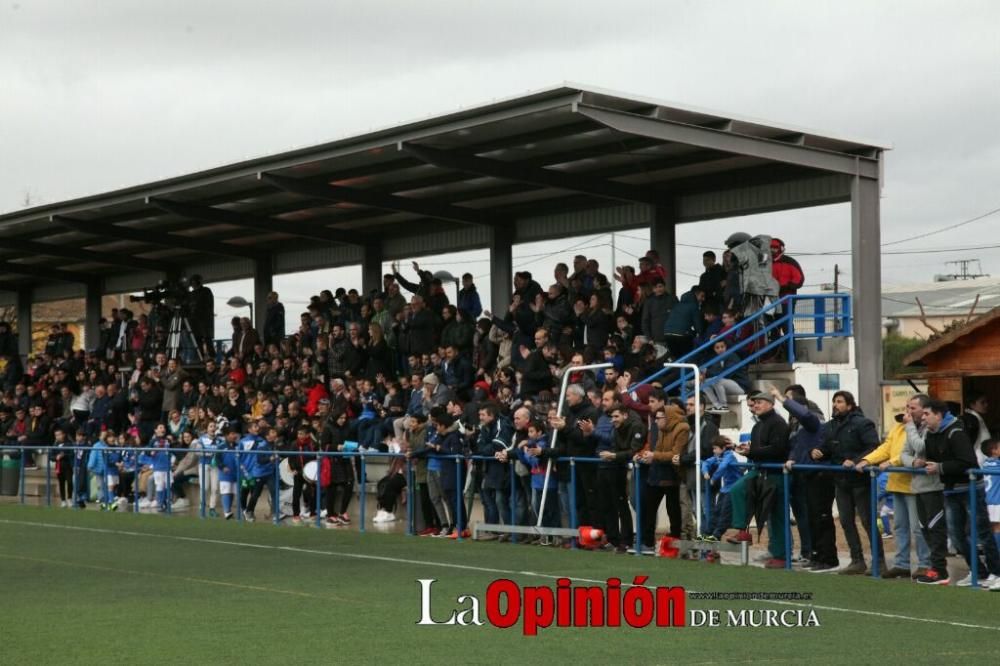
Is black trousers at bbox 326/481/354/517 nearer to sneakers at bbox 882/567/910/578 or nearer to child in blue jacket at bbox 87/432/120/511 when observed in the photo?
child in blue jacket at bbox 87/432/120/511

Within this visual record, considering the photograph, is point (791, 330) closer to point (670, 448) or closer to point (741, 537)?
point (670, 448)

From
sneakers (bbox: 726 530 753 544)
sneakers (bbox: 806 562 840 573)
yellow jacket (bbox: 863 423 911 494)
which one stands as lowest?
sneakers (bbox: 806 562 840 573)

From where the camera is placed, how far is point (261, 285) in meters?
35.2

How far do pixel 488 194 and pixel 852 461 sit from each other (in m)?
13.0

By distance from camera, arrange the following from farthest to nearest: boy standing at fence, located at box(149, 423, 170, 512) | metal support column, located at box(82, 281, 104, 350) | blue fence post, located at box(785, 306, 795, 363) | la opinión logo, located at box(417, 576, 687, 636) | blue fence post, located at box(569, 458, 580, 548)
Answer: metal support column, located at box(82, 281, 104, 350)
boy standing at fence, located at box(149, 423, 170, 512)
blue fence post, located at box(785, 306, 795, 363)
blue fence post, located at box(569, 458, 580, 548)
la opinión logo, located at box(417, 576, 687, 636)

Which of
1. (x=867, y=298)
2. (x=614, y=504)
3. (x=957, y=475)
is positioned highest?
(x=867, y=298)

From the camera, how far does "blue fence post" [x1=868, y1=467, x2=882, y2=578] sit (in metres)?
14.5

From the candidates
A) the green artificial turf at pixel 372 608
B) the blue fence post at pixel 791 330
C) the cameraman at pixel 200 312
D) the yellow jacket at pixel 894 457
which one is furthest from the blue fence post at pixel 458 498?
the cameraman at pixel 200 312

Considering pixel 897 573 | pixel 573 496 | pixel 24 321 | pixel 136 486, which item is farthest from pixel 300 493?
pixel 24 321

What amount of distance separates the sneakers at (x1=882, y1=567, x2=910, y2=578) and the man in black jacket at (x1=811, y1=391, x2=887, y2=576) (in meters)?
0.39

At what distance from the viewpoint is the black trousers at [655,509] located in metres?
17.2

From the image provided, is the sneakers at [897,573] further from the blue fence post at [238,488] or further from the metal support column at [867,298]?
the blue fence post at [238,488]

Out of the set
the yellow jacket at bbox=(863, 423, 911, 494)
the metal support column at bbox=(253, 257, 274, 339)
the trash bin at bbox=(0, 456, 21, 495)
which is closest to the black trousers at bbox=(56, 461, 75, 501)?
the trash bin at bbox=(0, 456, 21, 495)

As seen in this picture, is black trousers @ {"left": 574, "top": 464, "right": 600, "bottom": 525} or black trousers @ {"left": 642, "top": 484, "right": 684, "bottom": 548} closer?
black trousers @ {"left": 642, "top": 484, "right": 684, "bottom": 548}
